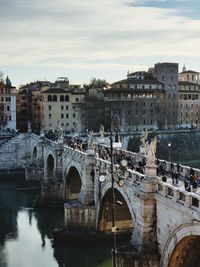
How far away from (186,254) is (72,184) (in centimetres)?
2187

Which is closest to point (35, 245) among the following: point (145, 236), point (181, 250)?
point (145, 236)

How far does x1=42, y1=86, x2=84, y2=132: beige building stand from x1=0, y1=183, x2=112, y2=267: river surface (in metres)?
31.6

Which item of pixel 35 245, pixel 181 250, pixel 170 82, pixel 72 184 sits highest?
pixel 170 82

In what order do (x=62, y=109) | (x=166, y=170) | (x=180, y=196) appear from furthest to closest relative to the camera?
(x=62, y=109)
(x=166, y=170)
(x=180, y=196)

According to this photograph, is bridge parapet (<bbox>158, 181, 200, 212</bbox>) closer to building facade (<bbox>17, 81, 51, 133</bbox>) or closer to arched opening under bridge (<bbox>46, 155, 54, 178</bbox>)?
arched opening under bridge (<bbox>46, 155, 54, 178</bbox>)

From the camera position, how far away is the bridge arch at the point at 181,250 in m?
16.6

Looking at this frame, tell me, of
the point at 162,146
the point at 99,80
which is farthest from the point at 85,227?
the point at 99,80

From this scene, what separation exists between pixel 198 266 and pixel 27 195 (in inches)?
1106

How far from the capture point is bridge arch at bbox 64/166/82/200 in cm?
3816

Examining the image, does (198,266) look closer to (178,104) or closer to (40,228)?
(40,228)

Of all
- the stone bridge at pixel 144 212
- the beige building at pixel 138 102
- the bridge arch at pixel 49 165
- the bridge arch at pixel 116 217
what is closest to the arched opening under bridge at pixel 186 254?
the stone bridge at pixel 144 212

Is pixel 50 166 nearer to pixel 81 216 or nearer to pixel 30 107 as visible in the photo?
pixel 81 216

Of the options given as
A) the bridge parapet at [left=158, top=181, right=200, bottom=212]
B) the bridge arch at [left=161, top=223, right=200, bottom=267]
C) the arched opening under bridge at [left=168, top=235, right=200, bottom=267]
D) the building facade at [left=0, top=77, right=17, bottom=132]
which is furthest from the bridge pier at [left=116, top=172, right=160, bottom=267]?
the building facade at [left=0, top=77, right=17, bottom=132]

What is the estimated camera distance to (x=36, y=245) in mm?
29828
